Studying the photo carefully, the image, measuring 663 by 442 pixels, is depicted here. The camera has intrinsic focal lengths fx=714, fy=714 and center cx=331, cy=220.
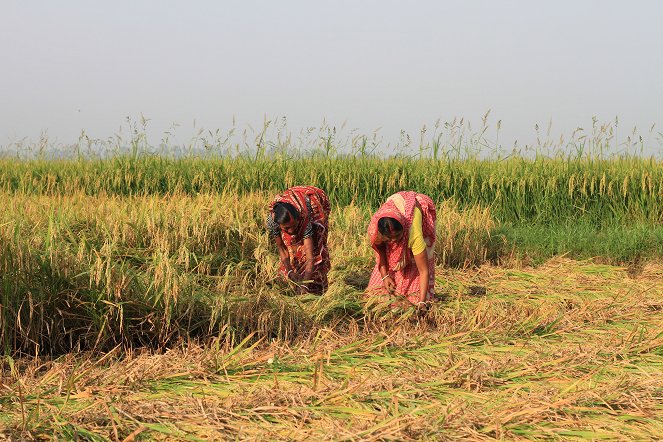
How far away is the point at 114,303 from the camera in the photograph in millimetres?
3533

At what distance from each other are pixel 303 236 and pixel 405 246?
2.24ft

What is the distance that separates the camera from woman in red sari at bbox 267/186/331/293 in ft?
15.3

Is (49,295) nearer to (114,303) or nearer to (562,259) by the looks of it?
(114,303)

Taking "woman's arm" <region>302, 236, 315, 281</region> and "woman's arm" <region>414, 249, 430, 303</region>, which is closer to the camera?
"woman's arm" <region>414, 249, 430, 303</region>

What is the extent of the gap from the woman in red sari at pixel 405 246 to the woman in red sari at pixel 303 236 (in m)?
0.39

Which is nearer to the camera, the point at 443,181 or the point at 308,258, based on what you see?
the point at 308,258

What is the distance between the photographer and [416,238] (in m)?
4.39

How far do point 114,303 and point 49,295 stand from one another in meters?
0.34

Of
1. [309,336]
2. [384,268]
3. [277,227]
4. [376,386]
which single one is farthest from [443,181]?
[376,386]

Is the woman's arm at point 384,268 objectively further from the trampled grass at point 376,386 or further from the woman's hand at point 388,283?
the trampled grass at point 376,386

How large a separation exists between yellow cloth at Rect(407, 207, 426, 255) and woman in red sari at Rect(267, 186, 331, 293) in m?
0.69

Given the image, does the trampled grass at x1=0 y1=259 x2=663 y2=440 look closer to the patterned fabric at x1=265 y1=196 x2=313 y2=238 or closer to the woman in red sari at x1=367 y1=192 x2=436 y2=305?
the woman in red sari at x1=367 y1=192 x2=436 y2=305

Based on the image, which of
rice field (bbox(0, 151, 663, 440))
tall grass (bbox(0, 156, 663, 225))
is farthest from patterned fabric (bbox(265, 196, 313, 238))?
tall grass (bbox(0, 156, 663, 225))

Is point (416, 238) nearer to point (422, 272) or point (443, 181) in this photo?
point (422, 272)
